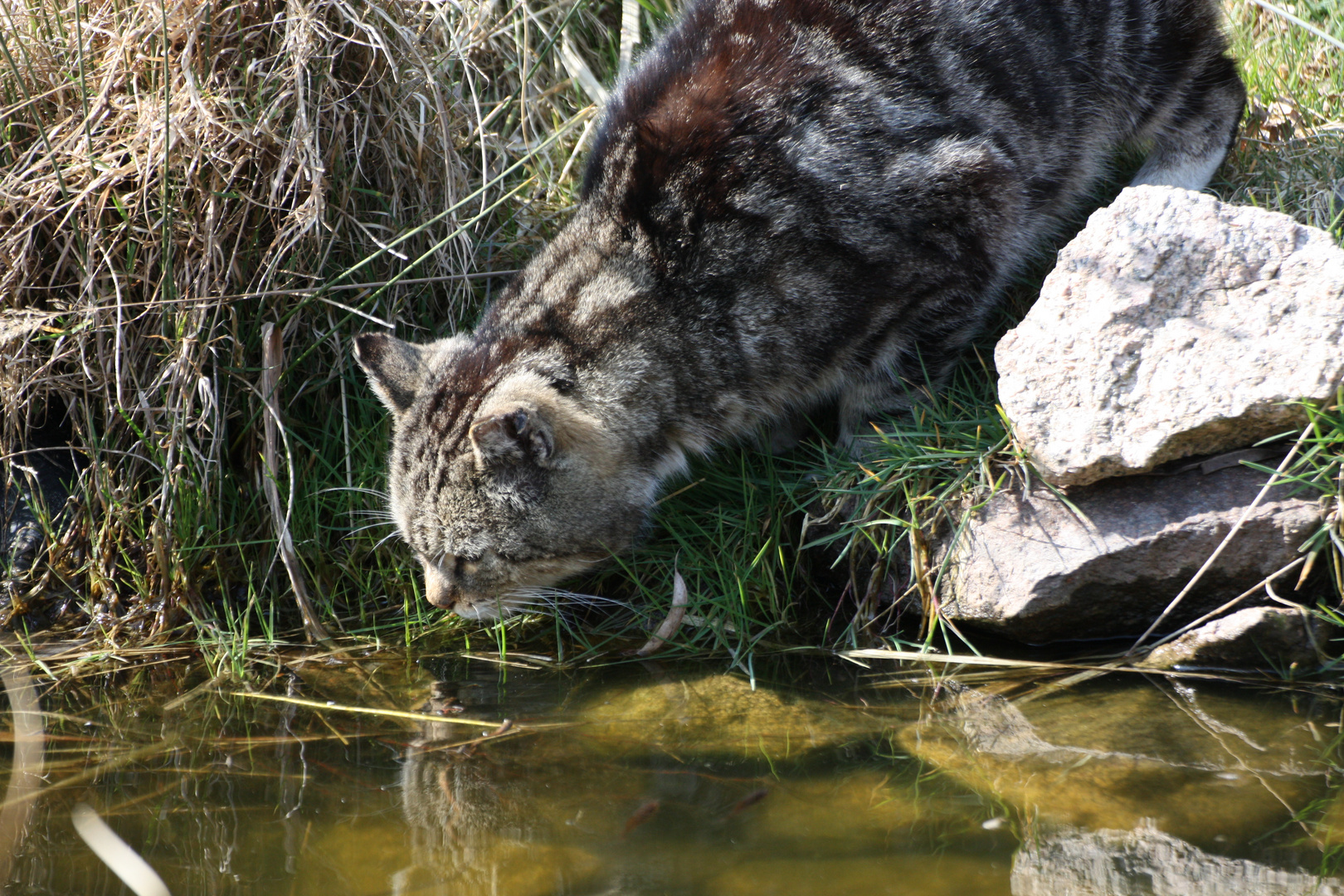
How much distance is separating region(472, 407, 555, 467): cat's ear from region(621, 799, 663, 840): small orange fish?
0.98 meters

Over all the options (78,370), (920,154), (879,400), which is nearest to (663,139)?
(920,154)

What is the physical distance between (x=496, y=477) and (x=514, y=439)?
0.16 m

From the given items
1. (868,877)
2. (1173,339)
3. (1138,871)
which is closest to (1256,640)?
(1173,339)

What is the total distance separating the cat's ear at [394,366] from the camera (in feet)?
10.0

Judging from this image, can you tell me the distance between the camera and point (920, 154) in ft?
10.4

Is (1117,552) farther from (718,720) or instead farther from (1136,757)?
(718,720)

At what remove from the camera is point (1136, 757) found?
7.59 ft

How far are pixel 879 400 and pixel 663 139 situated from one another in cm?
102

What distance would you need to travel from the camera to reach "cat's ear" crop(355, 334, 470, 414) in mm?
3059

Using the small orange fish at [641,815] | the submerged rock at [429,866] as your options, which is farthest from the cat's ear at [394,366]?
the small orange fish at [641,815]

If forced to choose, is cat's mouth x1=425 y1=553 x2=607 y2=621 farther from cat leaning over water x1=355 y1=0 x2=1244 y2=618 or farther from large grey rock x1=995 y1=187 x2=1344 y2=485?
large grey rock x1=995 y1=187 x2=1344 y2=485

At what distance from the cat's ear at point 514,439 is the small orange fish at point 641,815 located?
3.22ft

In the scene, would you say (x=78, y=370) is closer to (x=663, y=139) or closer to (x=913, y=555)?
(x=663, y=139)

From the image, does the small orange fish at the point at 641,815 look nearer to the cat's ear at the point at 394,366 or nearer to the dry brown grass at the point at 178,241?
the cat's ear at the point at 394,366
